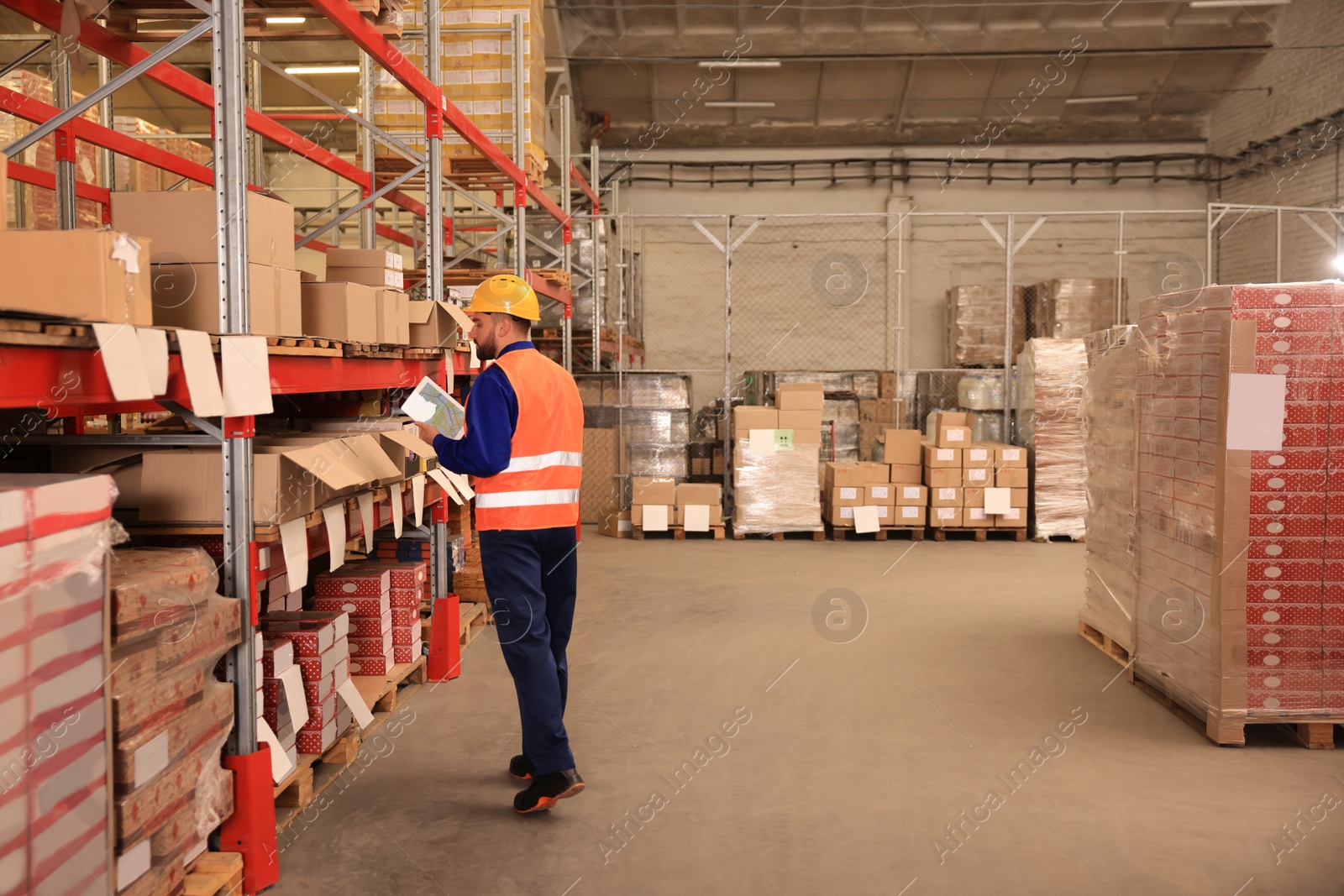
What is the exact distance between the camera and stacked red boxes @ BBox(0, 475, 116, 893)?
216 cm

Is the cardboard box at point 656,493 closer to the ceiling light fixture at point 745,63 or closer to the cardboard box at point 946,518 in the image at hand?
the cardboard box at point 946,518

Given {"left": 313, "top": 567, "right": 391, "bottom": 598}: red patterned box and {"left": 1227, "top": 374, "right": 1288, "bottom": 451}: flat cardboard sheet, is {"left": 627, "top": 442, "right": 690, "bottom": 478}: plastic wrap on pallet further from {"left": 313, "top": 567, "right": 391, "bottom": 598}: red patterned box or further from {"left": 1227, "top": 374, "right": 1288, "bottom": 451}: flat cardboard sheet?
{"left": 1227, "top": 374, "right": 1288, "bottom": 451}: flat cardboard sheet

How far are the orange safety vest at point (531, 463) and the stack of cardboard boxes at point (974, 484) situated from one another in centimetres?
725

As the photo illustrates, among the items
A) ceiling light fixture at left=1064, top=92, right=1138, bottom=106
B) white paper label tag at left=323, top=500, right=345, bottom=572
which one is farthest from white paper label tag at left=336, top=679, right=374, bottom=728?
ceiling light fixture at left=1064, top=92, right=1138, bottom=106

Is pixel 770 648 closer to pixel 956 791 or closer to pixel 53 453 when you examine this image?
pixel 956 791

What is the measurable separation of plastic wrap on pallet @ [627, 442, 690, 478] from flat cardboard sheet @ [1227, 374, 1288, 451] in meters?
7.24

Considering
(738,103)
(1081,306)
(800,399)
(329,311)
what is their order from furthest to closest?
1. (738,103)
2. (1081,306)
3. (800,399)
4. (329,311)

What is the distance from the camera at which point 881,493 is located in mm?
10656

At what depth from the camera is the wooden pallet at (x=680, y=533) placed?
1070 cm

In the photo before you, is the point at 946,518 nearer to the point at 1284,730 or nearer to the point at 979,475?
the point at 979,475

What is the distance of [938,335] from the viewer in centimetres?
1659

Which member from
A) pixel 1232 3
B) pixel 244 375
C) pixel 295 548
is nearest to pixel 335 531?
pixel 295 548

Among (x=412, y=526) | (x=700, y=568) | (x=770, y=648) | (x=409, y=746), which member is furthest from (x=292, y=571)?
(x=700, y=568)

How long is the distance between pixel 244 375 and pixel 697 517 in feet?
25.6
